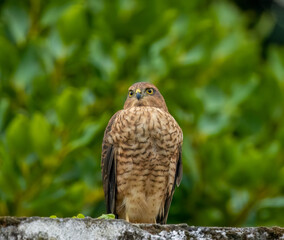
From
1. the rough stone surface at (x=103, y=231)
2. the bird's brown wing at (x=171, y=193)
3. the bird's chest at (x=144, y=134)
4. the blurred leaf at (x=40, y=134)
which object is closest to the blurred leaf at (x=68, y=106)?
the blurred leaf at (x=40, y=134)

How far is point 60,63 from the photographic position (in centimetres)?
555

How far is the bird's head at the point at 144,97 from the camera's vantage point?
430 centimetres

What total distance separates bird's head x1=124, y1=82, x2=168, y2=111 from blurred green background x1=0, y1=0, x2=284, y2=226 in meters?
0.60

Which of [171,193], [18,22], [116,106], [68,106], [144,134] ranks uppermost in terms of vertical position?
[18,22]

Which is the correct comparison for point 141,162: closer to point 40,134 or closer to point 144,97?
point 144,97

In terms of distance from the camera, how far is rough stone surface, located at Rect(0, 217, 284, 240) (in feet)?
6.48

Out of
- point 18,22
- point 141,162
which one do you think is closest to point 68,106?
point 141,162

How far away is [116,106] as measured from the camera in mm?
5469

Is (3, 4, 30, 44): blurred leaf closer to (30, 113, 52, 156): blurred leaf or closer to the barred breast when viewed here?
(30, 113, 52, 156): blurred leaf

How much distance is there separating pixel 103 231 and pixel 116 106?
3460 mm

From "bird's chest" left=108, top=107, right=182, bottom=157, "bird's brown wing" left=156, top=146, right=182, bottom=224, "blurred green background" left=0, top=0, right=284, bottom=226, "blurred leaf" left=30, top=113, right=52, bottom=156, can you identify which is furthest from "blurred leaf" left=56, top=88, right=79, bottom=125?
"bird's brown wing" left=156, top=146, right=182, bottom=224

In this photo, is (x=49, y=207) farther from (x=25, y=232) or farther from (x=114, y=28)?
(x=25, y=232)

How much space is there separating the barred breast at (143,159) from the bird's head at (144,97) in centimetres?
23

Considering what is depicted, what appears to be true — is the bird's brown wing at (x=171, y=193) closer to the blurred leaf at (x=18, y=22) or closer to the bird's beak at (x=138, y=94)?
the bird's beak at (x=138, y=94)
